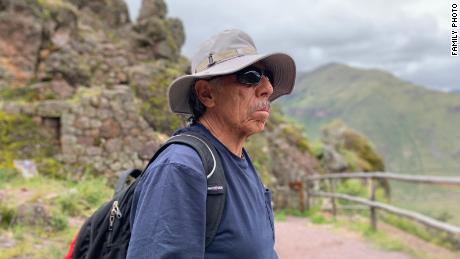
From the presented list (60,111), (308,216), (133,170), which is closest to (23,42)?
(60,111)

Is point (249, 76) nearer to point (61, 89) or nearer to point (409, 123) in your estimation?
point (61, 89)

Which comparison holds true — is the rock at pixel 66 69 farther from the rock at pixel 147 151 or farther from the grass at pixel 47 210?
the grass at pixel 47 210

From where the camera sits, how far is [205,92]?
1.97m

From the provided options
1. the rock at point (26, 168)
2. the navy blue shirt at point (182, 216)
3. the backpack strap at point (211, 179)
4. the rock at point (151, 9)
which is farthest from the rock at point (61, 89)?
the rock at point (151, 9)

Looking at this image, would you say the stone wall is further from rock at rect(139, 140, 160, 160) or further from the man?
the man

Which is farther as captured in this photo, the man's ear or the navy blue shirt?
the man's ear

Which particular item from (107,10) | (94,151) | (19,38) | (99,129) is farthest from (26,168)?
(107,10)

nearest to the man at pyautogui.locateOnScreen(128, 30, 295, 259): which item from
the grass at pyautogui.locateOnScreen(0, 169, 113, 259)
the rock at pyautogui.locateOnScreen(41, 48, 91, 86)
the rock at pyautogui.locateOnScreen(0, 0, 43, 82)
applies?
the grass at pyautogui.locateOnScreen(0, 169, 113, 259)

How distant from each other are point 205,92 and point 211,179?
0.49 m

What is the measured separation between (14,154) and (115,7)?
467 inches

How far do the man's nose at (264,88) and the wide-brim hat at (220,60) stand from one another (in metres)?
0.09

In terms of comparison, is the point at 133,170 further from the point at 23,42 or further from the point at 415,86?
the point at 415,86

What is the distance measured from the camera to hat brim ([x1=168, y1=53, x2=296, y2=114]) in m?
1.81

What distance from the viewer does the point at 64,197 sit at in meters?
5.76
